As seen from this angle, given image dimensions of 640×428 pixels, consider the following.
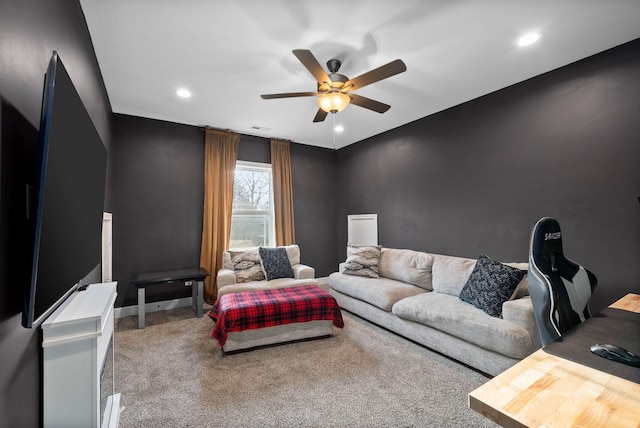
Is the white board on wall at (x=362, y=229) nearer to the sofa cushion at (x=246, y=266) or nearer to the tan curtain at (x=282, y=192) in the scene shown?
the tan curtain at (x=282, y=192)

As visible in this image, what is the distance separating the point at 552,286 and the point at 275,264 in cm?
319

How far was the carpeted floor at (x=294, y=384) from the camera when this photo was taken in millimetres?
1803

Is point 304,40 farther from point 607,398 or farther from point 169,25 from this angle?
point 607,398

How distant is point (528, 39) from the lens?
2270 mm

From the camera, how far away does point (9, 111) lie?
89 cm

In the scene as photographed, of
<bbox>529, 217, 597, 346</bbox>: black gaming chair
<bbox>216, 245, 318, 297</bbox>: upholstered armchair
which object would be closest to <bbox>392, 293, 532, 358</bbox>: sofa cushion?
<bbox>529, 217, 597, 346</bbox>: black gaming chair

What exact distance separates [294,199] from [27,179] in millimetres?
4286

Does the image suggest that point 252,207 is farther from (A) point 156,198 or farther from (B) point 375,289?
(B) point 375,289

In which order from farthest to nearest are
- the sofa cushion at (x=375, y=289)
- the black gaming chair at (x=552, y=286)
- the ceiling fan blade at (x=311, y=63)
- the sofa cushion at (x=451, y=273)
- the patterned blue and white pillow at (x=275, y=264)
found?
1. the patterned blue and white pillow at (x=275, y=264)
2. the sofa cushion at (x=375, y=289)
3. the sofa cushion at (x=451, y=273)
4. the ceiling fan blade at (x=311, y=63)
5. the black gaming chair at (x=552, y=286)

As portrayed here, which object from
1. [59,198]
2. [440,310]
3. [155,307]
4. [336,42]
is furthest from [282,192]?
[59,198]

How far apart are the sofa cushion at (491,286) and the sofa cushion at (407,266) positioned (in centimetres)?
73

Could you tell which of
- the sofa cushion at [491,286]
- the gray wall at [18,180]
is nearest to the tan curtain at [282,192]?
the sofa cushion at [491,286]

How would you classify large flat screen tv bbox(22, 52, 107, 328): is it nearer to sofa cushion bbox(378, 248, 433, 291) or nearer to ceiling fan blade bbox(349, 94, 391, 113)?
ceiling fan blade bbox(349, 94, 391, 113)

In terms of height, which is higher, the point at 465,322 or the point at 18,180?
the point at 18,180
